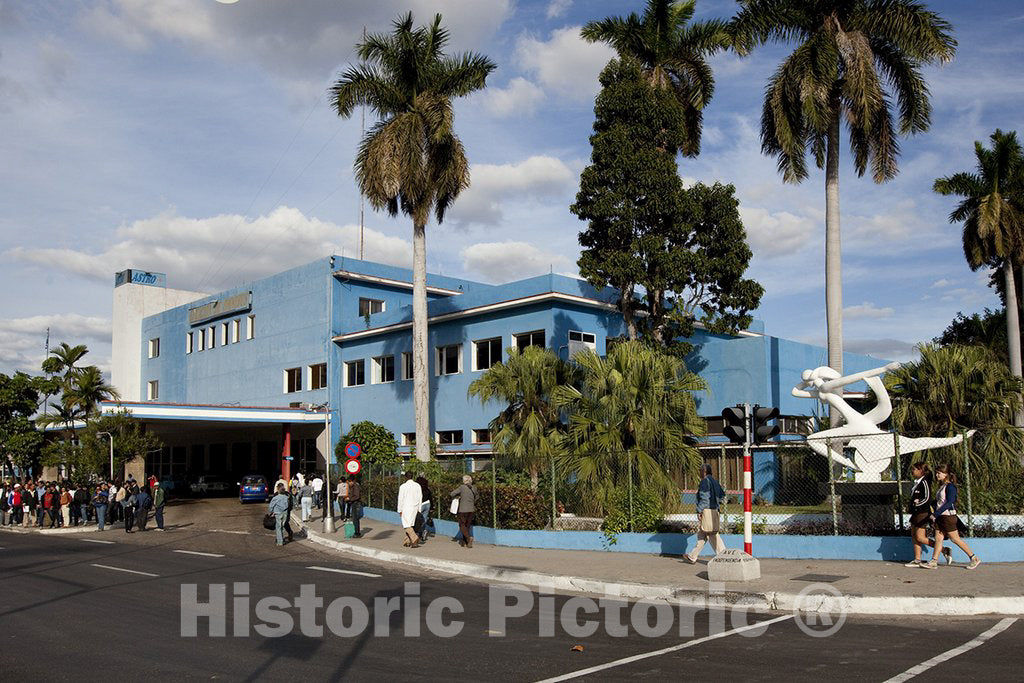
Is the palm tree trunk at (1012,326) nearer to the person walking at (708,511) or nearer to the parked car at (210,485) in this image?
the person walking at (708,511)

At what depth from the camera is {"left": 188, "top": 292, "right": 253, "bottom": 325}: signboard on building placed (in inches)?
1971

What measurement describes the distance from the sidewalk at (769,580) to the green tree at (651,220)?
1346 centimetres

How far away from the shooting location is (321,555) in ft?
68.4

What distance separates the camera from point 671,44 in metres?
32.8

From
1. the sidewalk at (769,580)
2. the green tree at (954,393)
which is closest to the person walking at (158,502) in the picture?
the sidewalk at (769,580)

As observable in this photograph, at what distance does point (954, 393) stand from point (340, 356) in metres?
29.2

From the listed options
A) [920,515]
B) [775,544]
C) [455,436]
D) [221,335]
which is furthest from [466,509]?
[221,335]

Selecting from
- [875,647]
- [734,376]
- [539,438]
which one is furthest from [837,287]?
[875,647]

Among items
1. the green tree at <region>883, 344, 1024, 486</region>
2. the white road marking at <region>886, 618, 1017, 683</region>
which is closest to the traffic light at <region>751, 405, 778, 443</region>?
the white road marking at <region>886, 618, 1017, 683</region>

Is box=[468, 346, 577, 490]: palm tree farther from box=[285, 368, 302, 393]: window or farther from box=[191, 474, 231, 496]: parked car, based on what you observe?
box=[191, 474, 231, 496]: parked car

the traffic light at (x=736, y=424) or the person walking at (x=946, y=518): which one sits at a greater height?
the traffic light at (x=736, y=424)

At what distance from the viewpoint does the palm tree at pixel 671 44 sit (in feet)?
106

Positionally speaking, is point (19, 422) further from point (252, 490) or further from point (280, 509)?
point (280, 509)

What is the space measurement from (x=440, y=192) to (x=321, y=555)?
15.6 meters
